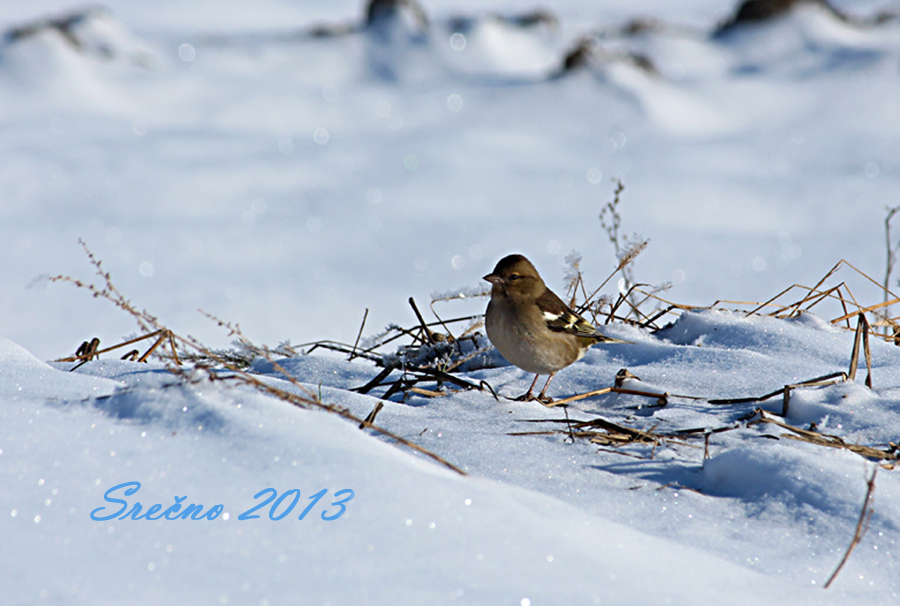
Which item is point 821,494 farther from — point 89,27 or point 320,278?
point 89,27

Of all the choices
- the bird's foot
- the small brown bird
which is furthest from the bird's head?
the bird's foot

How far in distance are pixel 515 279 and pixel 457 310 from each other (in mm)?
975

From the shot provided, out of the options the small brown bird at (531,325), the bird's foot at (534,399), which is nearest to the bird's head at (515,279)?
the small brown bird at (531,325)

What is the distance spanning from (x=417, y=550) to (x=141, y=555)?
0.52 meters

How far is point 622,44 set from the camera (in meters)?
15.3

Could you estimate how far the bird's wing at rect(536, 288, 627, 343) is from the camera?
11.5 feet

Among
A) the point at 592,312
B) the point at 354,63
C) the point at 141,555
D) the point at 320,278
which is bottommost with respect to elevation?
the point at 320,278

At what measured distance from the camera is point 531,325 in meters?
3.27

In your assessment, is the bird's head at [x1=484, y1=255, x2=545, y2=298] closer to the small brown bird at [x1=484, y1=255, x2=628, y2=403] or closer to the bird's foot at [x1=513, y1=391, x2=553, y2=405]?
the small brown bird at [x1=484, y1=255, x2=628, y2=403]

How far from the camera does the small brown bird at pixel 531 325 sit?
3207 millimetres

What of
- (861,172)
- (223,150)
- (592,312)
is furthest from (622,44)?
(592,312)

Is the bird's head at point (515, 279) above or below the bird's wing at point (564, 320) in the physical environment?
above

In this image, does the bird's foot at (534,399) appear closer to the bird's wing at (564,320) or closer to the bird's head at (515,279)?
the bird's wing at (564,320)

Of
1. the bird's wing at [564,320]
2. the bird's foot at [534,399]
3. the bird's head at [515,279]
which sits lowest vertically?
the bird's foot at [534,399]
